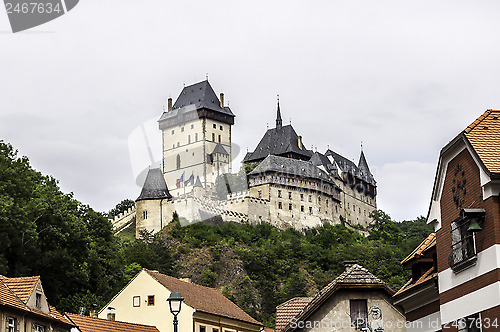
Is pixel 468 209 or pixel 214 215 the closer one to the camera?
pixel 468 209

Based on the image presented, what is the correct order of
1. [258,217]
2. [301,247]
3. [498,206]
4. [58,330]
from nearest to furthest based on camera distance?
[498,206] → [58,330] → [301,247] → [258,217]

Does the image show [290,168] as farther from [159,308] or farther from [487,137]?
[487,137]

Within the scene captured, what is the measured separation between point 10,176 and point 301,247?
236 ft

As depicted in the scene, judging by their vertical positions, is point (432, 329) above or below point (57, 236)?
below

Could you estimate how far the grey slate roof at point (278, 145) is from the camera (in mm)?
152725

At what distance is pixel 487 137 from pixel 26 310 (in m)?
21.1

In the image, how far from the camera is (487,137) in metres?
17.6

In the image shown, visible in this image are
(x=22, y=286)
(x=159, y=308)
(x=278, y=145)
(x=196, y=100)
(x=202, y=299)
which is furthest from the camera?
(x=196, y=100)

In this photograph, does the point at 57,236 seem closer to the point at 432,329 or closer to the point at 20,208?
the point at 20,208

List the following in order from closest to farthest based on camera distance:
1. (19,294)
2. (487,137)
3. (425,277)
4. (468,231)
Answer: (468,231) < (487,137) < (425,277) < (19,294)

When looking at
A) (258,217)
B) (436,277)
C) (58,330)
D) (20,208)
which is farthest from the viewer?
(258,217)

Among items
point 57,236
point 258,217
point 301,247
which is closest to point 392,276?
point 301,247

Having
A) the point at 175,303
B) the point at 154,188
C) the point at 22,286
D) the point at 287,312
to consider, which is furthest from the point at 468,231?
the point at 154,188

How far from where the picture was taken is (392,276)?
104 meters
